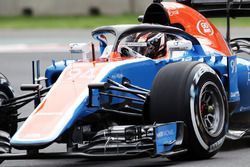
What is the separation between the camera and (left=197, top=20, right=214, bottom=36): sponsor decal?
10.3 m

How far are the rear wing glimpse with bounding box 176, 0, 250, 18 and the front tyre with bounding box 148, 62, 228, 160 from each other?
2.47 metres

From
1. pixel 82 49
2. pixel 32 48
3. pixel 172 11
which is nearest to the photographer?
→ pixel 82 49

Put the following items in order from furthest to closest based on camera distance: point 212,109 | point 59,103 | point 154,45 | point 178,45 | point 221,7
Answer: point 221,7
point 154,45
point 178,45
point 212,109
point 59,103

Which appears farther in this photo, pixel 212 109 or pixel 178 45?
pixel 178 45

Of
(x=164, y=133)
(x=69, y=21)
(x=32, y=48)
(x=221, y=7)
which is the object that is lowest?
(x=69, y=21)

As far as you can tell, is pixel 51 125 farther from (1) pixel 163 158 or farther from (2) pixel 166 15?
(2) pixel 166 15

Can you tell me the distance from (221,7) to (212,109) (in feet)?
9.84


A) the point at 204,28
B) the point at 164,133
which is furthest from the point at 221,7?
the point at 164,133

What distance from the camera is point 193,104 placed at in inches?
336

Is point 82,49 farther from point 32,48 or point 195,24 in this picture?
point 32,48

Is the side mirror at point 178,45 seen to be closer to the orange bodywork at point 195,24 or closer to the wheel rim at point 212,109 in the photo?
the wheel rim at point 212,109

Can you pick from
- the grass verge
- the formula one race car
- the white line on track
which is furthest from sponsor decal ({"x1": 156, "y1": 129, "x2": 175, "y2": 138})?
the grass verge

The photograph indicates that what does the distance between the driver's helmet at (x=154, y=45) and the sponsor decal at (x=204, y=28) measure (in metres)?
0.61

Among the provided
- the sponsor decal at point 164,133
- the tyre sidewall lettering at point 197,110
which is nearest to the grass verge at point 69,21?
the tyre sidewall lettering at point 197,110
